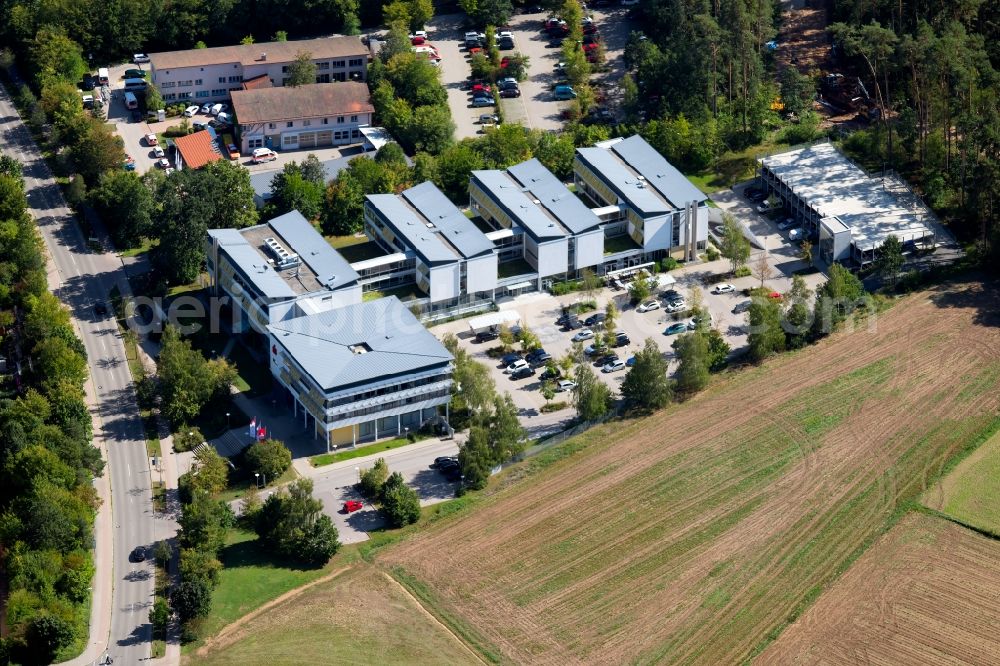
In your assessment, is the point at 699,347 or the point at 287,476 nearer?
the point at 287,476

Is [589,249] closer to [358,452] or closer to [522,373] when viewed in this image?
[522,373]

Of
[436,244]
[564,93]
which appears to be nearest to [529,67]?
[564,93]

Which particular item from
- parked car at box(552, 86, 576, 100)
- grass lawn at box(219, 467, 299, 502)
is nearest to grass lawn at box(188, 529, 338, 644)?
grass lawn at box(219, 467, 299, 502)

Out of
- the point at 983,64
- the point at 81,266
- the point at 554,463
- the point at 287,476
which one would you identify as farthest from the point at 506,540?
the point at 983,64

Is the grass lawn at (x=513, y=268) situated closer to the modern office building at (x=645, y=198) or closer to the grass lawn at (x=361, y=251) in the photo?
the modern office building at (x=645, y=198)

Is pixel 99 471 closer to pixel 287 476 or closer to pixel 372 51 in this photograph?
pixel 287 476

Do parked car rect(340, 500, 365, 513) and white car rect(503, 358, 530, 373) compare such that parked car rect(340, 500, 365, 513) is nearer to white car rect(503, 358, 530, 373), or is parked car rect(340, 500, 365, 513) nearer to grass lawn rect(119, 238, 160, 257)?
white car rect(503, 358, 530, 373)
